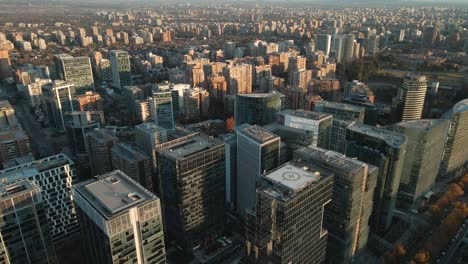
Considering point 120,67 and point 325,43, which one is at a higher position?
point 325,43

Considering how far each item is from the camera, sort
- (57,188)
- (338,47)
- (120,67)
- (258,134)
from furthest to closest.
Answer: (338,47) < (120,67) < (258,134) < (57,188)

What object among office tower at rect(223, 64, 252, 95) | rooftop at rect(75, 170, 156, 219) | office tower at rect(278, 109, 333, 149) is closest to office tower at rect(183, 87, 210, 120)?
office tower at rect(223, 64, 252, 95)

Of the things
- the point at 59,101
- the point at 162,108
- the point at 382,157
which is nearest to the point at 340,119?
the point at 382,157

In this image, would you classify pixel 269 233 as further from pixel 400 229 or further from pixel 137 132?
pixel 137 132

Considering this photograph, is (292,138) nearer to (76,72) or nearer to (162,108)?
(162,108)

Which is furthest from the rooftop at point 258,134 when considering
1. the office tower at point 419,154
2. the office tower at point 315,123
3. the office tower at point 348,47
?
the office tower at point 348,47

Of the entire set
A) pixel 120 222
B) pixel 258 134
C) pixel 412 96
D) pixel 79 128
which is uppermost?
pixel 120 222
